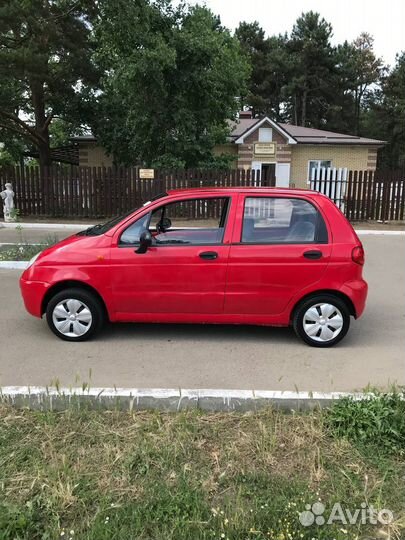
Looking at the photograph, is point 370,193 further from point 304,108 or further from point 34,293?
point 304,108

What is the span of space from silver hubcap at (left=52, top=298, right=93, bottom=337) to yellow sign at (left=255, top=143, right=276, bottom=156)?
76.7ft

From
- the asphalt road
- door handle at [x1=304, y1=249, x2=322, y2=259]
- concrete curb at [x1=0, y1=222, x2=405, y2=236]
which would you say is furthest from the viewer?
concrete curb at [x1=0, y1=222, x2=405, y2=236]

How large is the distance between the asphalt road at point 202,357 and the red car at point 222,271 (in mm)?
256

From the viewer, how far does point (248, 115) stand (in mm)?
35031

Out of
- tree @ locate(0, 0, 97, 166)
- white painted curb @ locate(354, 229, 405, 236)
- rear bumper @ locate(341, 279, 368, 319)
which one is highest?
tree @ locate(0, 0, 97, 166)

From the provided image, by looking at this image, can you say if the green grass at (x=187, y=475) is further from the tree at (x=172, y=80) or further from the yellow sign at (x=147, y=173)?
the tree at (x=172, y=80)

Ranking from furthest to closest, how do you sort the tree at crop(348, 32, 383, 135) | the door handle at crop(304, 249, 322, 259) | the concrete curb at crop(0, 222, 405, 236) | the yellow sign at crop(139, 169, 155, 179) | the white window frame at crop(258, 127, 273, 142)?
the tree at crop(348, 32, 383, 135)
the white window frame at crop(258, 127, 273, 142)
the yellow sign at crop(139, 169, 155, 179)
the concrete curb at crop(0, 222, 405, 236)
the door handle at crop(304, 249, 322, 259)

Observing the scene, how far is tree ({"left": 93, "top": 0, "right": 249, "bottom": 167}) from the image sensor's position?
16.1 m

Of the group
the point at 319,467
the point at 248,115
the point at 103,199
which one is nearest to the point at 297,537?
the point at 319,467

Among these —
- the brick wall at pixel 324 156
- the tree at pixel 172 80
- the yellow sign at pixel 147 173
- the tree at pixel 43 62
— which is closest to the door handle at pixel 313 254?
the yellow sign at pixel 147 173

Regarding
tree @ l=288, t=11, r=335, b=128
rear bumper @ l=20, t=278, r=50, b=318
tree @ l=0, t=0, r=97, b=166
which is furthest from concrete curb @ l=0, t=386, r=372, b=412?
tree @ l=288, t=11, r=335, b=128

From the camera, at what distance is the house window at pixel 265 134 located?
2664 centimetres

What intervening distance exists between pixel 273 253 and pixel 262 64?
176 ft

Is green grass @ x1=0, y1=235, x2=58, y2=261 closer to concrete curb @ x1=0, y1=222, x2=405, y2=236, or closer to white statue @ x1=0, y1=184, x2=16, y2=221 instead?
concrete curb @ x1=0, y1=222, x2=405, y2=236
